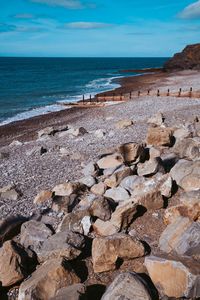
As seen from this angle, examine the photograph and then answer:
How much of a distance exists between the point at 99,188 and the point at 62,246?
2.95 metres

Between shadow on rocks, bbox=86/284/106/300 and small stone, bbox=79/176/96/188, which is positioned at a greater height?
small stone, bbox=79/176/96/188

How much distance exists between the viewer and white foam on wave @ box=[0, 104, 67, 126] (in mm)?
30536

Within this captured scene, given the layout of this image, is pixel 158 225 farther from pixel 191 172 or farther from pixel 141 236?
pixel 191 172

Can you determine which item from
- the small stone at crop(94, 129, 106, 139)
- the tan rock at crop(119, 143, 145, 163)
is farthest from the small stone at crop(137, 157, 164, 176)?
the small stone at crop(94, 129, 106, 139)

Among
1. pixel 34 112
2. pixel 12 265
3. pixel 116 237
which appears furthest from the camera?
pixel 34 112

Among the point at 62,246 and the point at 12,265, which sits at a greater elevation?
the point at 62,246

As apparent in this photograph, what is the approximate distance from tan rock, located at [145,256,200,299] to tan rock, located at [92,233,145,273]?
0.67 meters

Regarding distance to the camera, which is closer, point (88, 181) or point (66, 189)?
point (66, 189)

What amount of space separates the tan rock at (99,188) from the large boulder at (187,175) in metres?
1.88

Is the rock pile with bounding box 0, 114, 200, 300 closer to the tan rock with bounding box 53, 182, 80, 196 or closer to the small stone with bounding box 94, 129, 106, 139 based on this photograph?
the tan rock with bounding box 53, 182, 80, 196

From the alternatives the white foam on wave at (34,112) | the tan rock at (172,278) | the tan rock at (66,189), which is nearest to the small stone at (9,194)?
the tan rock at (66,189)

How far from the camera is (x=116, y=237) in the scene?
675cm

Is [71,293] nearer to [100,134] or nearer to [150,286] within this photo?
[150,286]

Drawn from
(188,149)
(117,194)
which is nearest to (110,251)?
(117,194)
